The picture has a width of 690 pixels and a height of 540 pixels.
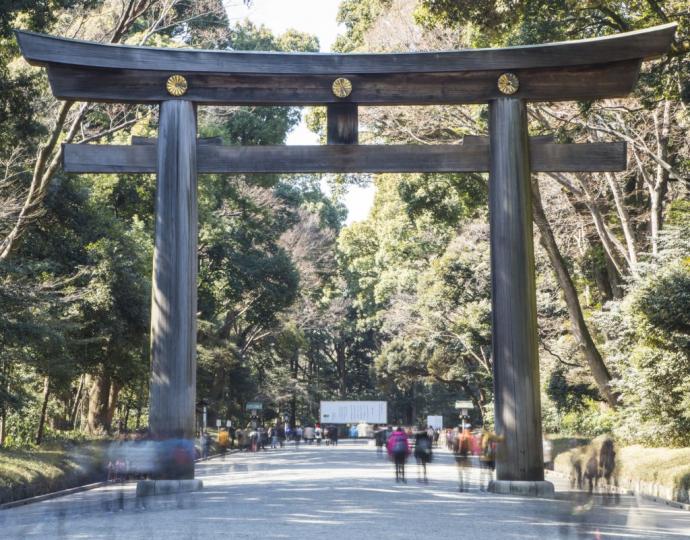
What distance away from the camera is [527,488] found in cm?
1488

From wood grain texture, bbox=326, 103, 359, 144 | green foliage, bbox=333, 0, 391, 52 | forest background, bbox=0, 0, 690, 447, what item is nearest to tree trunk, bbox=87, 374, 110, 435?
forest background, bbox=0, 0, 690, 447

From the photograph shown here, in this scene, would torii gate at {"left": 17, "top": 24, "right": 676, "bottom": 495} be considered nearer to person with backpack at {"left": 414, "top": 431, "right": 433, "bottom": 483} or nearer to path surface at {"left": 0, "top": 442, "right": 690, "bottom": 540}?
path surface at {"left": 0, "top": 442, "right": 690, "bottom": 540}

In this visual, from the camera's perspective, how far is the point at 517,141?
52.1 feet

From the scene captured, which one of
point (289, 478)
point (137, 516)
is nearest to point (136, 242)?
point (289, 478)

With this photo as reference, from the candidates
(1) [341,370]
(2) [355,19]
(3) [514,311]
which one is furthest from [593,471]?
(1) [341,370]

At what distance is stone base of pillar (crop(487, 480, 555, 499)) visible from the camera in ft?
48.6

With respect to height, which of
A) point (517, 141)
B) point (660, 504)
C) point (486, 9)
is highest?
point (486, 9)

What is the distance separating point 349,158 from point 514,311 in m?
3.75

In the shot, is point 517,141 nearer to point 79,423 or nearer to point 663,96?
point 663,96

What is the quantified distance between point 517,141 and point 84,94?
7333mm

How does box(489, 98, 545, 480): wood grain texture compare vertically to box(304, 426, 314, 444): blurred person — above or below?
above

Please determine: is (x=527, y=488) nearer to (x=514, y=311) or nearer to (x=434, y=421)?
(x=514, y=311)

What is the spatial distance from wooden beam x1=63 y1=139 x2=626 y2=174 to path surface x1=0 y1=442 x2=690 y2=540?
5.39 m

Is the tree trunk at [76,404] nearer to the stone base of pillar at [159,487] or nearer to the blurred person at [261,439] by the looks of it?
the blurred person at [261,439]
